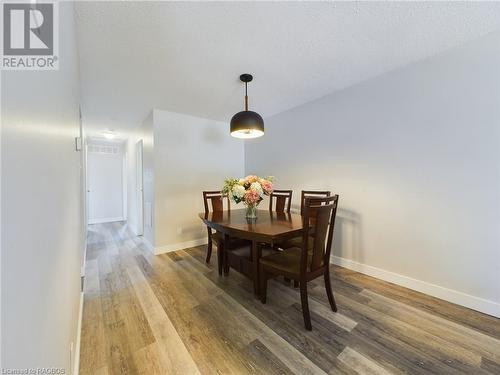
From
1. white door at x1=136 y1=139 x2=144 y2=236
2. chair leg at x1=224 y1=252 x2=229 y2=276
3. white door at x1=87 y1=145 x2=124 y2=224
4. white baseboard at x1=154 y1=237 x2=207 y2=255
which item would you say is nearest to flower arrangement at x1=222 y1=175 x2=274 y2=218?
chair leg at x1=224 y1=252 x2=229 y2=276

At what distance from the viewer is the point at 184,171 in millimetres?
3629

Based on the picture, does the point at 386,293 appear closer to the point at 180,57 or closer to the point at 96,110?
the point at 180,57

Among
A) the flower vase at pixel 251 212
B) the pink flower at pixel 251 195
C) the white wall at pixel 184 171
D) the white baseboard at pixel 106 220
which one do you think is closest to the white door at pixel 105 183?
the white baseboard at pixel 106 220

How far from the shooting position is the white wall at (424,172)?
1.79 m

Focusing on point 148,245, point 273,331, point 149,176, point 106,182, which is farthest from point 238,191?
point 106,182

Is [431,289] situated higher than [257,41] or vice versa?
[257,41]

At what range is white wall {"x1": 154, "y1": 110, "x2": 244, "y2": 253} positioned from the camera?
11.1 feet

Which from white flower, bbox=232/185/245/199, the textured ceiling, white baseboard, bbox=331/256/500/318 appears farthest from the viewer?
white flower, bbox=232/185/245/199

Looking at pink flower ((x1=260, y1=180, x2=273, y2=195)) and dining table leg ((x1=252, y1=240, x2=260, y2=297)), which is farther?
pink flower ((x1=260, y1=180, x2=273, y2=195))

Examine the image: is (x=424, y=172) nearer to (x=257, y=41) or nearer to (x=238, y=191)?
(x=238, y=191)

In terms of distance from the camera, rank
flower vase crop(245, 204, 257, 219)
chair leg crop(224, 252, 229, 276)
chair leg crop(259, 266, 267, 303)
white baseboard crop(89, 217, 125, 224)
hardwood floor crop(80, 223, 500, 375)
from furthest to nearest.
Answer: white baseboard crop(89, 217, 125, 224) < chair leg crop(224, 252, 229, 276) < flower vase crop(245, 204, 257, 219) < chair leg crop(259, 266, 267, 303) < hardwood floor crop(80, 223, 500, 375)

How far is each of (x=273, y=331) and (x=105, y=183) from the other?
6397 mm

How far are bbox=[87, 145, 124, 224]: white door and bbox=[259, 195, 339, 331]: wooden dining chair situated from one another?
5.92 m

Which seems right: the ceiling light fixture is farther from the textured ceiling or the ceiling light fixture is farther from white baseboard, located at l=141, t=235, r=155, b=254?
white baseboard, located at l=141, t=235, r=155, b=254
